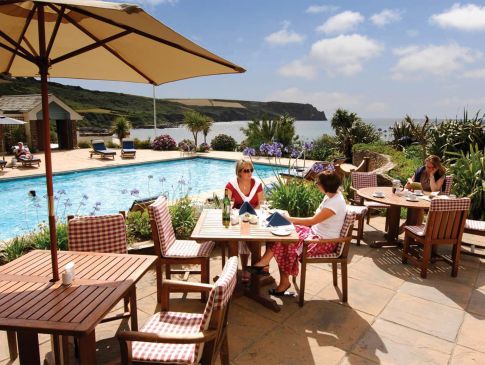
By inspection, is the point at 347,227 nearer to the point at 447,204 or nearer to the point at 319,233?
the point at 319,233

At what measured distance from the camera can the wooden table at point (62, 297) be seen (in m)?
1.79

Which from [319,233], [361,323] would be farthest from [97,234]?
[361,323]

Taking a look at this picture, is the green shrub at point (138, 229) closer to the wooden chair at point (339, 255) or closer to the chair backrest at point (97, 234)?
the chair backrest at point (97, 234)

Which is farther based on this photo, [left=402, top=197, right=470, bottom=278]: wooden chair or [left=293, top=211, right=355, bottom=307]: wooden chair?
[left=402, top=197, right=470, bottom=278]: wooden chair

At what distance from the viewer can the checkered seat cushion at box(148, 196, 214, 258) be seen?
11.3 ft

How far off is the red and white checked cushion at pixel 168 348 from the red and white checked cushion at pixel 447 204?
3.02 m

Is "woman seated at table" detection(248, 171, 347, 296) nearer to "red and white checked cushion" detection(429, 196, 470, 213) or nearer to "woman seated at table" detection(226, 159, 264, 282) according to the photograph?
"woman seated at table" detection(226, 159, 264, 282)

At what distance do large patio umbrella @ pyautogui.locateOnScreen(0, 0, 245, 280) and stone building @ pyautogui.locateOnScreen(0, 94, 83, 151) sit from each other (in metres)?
18.3

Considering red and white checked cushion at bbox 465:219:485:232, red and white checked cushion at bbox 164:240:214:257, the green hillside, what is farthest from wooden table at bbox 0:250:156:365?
the green hillside

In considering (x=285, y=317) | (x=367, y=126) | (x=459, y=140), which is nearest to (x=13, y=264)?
(x=285, y=317)

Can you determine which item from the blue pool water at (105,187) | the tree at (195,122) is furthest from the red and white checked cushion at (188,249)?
the tree at (195,122)

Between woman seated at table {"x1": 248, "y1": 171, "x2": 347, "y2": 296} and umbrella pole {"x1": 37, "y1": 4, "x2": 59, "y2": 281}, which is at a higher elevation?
umbrella pole {"x1": 37, "y1": 4, "x2": 59, "y2": 281}

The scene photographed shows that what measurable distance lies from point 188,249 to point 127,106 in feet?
257

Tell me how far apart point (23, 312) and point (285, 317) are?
85.7 inches
